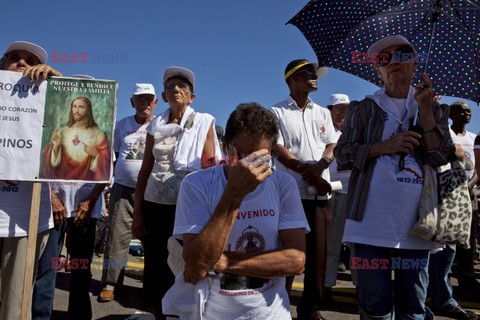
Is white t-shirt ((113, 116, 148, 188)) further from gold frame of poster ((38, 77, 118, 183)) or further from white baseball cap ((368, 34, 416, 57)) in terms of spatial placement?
white baseball cap ((368, 34, 416, 57))

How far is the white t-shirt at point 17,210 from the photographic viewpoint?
9.05ft

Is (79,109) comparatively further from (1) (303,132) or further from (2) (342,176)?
(2) (342,176)

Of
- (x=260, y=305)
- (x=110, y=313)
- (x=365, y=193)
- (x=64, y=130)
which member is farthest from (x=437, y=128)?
(x=110, y=313)

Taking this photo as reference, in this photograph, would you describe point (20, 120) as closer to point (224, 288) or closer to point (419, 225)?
point (224, 288)

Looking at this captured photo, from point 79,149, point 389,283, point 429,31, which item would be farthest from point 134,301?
point 429,31

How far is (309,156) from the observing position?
12.3ft

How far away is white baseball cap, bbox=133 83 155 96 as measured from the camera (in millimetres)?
5235

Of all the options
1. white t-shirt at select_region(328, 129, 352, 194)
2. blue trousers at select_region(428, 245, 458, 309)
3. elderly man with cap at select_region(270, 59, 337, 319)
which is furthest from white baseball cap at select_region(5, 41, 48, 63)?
blue trousers at select_region(428, 245, 458, 309)

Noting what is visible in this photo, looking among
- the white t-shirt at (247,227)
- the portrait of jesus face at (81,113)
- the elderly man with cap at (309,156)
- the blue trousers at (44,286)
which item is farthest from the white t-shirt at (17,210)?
the elderly man with cap at (309,156)

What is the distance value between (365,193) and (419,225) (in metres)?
0.35

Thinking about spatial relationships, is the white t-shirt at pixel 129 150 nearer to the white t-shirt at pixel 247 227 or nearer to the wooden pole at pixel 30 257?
the wooden pole at pixel 30 257

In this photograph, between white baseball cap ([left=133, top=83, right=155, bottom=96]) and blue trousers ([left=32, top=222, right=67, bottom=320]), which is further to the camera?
white baseball cap ([left=133, top=83, right=155, bottom=96])

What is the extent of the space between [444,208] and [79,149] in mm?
2270

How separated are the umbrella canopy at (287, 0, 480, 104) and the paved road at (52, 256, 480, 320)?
93.0 inches
